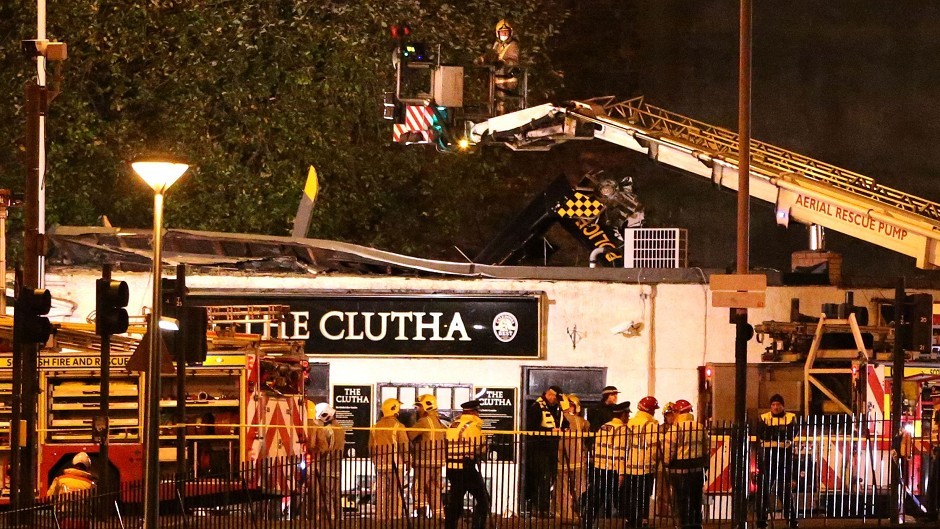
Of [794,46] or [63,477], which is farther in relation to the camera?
[794,46]

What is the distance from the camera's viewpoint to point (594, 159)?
107 feet

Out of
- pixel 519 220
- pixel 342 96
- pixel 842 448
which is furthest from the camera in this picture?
pixel 342 96

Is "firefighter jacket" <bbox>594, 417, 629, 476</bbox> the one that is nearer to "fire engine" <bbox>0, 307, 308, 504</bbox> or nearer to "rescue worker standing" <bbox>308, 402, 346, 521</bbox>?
"rescue worker standing" <bbox>308, 402, 346, 521</bbox>

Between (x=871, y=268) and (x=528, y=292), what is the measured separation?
9.50m

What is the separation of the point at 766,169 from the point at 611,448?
661 centimetres

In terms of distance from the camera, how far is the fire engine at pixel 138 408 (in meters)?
20.1

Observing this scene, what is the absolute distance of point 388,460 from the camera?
2008cm

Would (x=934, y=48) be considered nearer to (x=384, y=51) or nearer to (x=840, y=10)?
(x=840, y=10)

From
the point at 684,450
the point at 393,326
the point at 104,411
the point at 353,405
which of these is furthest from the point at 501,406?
the point at 104,411

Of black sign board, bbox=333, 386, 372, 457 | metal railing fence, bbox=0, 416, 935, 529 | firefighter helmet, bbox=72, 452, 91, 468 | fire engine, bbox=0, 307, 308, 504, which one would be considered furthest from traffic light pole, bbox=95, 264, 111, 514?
black sign board, bbox=333, 386, 372, 457

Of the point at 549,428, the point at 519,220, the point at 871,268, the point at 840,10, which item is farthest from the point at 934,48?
the point at 549,428

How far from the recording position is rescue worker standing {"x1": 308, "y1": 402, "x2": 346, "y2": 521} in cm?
1870

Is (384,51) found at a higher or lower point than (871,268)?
higher

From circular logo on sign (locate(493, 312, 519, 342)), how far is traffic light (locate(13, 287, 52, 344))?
899cm
